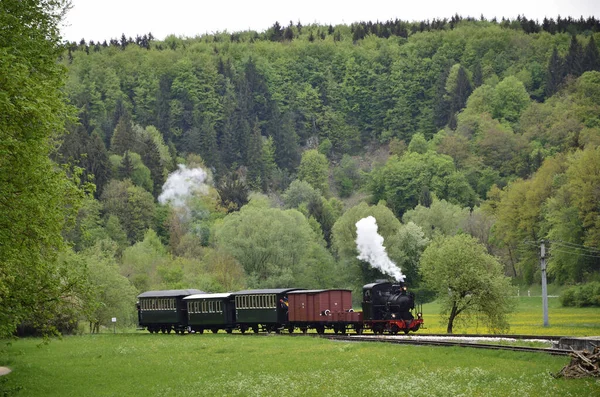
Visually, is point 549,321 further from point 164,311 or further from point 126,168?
point 126,168

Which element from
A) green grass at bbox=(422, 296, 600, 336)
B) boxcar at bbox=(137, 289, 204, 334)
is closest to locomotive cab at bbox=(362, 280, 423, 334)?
green grass at bbox=(422, 296, 600, 336)

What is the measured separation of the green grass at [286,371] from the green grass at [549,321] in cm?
1470

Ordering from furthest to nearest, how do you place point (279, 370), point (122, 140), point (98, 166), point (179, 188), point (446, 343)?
point (122, 140), point (179, 188), point (98, 166), point (446, 343), point (279, 370)

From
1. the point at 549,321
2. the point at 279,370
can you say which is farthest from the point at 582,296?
the point at 279,370

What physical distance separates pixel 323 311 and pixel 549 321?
18480 millimetres

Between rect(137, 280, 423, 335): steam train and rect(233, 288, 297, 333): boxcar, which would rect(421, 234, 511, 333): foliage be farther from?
rect(233, 288, 297, 333): boxcar

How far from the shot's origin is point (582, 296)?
85.1 metres

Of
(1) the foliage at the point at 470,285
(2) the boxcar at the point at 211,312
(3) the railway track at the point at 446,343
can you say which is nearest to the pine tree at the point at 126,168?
(2) the boxcar at the point at 211,312

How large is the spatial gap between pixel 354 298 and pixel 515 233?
23.4 m

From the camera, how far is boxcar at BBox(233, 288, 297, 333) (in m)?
66.0

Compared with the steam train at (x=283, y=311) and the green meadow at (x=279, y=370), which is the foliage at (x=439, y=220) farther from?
the green meadow at (x=279, y=370)

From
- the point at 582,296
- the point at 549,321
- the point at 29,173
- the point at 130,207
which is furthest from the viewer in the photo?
the point at 130,207

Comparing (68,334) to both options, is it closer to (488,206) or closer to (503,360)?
(503,360)

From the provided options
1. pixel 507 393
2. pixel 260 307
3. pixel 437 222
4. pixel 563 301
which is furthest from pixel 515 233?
pixel 507 393
